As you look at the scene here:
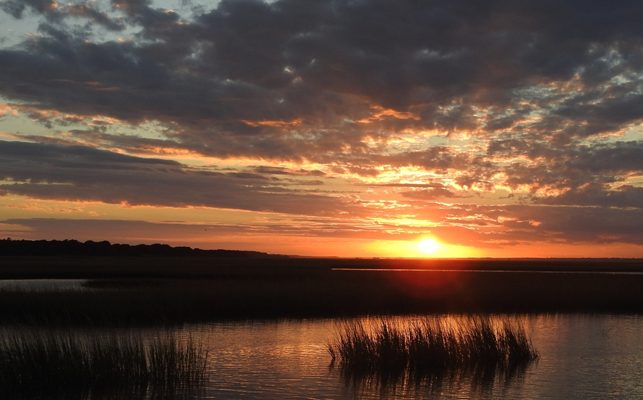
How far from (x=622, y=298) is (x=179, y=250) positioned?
171 metres

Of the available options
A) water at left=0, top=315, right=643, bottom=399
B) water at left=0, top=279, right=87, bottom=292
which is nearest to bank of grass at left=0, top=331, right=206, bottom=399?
water at left=0, top=315, right=643, bottom=399

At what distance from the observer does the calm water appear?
17.3 m

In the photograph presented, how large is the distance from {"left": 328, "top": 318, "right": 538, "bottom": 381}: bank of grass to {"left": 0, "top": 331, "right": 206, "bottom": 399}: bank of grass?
5.24 m

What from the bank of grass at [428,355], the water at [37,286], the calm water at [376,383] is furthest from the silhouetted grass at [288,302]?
the bank of grass at [428,355]

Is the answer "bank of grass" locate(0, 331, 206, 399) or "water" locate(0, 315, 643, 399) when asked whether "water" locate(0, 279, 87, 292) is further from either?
"bank of grass" locate(0, 331, 206, 399)

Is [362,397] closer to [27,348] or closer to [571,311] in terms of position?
[27,348]

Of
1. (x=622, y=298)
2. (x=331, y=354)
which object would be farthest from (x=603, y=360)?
(x=622, y=298)

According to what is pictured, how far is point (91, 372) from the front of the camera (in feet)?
54.7

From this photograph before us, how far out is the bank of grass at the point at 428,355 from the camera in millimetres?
20219

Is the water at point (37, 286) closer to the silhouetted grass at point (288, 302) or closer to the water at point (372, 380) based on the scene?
the silhouetted grass at point (288, 302)

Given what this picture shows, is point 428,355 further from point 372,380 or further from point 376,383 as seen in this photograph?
point 376,383

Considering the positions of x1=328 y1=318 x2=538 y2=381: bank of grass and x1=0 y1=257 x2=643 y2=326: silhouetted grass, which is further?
x1=0 y1=257 x2=643 y2=326: silhouetted grass

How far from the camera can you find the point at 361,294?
1529 inches

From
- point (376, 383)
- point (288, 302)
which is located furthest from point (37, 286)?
point (376, 383)
